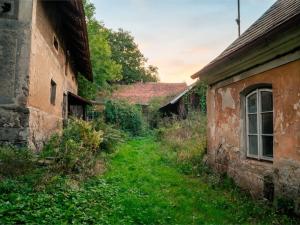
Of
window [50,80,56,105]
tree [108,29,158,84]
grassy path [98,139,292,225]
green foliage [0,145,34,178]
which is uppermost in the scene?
tree [108,29,158,84]

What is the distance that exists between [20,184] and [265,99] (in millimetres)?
4923

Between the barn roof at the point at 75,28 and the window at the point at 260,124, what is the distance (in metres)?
5.35

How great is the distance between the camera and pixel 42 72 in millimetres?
8570

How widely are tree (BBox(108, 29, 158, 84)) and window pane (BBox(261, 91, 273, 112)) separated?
128 ft

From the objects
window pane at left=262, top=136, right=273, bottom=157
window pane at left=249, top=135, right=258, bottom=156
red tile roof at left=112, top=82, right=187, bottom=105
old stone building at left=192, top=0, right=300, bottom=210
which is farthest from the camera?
red tile roof at left=112, top=82, right=187, bottom=105

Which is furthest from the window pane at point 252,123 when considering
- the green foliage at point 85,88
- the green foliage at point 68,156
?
the green foliage at point 85,88

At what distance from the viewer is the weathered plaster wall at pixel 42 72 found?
7406 millimetres

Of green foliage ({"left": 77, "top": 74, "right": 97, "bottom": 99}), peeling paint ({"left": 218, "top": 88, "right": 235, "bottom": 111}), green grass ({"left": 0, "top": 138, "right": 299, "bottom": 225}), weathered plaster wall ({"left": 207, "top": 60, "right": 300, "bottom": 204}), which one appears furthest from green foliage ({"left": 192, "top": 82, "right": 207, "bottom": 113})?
green grass ({"left": 0, "top": 138, "right": 299, "bottom": 225})

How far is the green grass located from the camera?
15.3ft

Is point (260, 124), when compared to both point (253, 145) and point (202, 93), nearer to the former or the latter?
point (253, 145)

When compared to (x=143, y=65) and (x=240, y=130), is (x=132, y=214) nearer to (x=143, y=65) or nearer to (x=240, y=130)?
(x=240, y=130)

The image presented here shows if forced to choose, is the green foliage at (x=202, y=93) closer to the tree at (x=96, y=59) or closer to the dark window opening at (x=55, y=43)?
the tree at (x=96, y=59)

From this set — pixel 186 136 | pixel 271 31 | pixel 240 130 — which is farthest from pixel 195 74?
pixel 186 136

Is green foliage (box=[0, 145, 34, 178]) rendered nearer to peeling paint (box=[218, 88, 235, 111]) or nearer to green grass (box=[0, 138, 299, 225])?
green grass (box=[0, 138, 299, 225])
